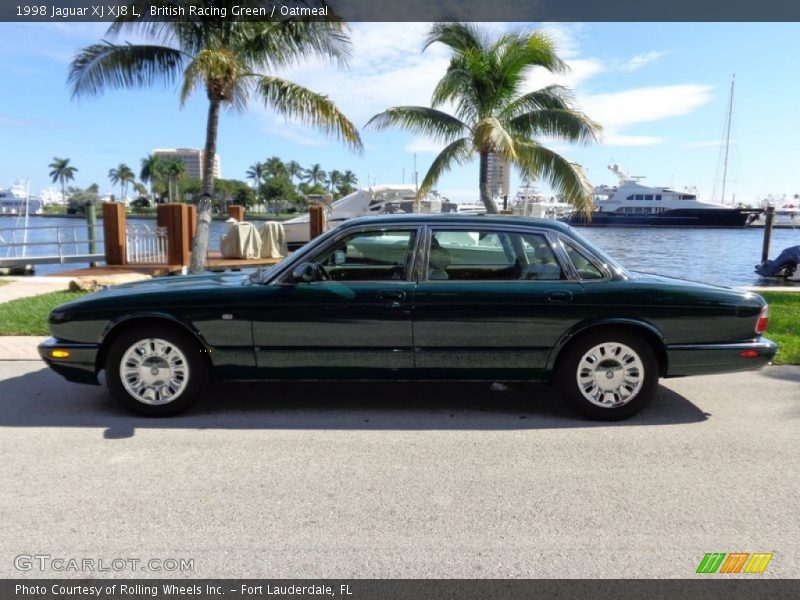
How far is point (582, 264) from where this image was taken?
458cm

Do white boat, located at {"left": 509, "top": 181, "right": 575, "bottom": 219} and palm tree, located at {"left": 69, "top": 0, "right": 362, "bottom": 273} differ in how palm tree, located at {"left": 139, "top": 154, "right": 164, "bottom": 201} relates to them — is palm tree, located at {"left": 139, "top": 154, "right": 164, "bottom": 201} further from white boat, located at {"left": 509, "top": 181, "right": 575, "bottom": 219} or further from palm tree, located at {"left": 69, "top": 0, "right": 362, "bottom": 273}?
palm tree, located at {"left": 69, "top": 0, "right": 362, "bottom": 273}

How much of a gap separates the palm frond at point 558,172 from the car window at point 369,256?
9826mm

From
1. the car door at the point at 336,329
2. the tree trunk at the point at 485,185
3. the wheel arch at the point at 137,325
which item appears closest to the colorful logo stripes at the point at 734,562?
the car door at the point at 336,329

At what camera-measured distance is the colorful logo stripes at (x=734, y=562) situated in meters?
2.61

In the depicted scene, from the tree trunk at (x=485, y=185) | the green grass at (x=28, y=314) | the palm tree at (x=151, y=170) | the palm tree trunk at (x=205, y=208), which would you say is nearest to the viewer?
the green grass at (x=28, y=314)

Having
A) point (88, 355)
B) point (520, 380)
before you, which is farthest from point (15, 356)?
point (520, 380)

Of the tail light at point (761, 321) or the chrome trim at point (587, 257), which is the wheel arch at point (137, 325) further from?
the tail light at point (761, 321)

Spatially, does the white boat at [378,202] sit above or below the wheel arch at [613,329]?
above

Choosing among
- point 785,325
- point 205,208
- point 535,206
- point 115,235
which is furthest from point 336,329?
point 535,206

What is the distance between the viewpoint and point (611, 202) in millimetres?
69188

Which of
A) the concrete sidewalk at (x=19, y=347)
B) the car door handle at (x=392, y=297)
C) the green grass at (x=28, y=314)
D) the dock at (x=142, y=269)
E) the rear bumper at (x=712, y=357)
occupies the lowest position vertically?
the concrete sidewalk at (x=19, y=347)

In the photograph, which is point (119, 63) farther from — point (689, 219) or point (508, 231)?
point (689, 219)

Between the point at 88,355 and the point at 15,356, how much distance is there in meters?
2.63

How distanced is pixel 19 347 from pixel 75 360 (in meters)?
2.92
